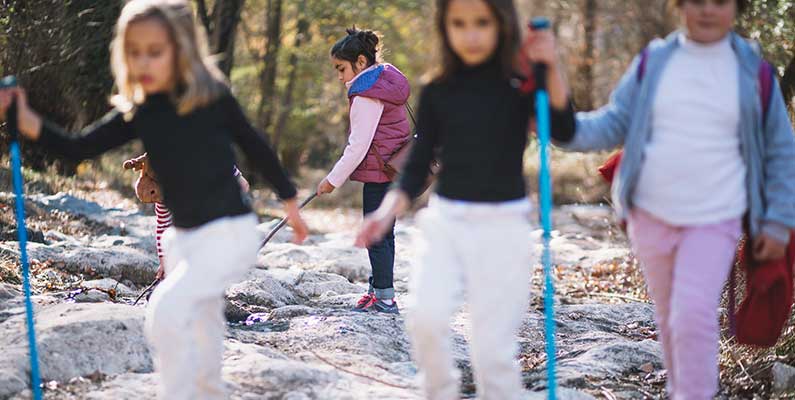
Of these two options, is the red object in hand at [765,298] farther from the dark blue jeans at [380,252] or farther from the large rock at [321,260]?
the large rock at [321,260]

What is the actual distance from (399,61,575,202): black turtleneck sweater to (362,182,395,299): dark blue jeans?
254 centimetres

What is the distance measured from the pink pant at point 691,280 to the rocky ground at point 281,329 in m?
0.46

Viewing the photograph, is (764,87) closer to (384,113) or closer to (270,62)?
(384,113)

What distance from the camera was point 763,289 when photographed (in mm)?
4020

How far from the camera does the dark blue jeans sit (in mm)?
6316

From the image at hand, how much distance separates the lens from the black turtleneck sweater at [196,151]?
377cm

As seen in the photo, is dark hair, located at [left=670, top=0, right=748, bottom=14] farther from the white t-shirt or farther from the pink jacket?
the pink jacket

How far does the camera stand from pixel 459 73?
3.76 metres

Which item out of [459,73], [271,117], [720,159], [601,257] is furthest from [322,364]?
[271,117]

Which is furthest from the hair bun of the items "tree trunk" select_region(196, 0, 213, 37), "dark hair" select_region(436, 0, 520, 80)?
"tree trunk" select_region(196, 0, 213, 37)

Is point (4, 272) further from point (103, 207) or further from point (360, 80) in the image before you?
point (103, 207)

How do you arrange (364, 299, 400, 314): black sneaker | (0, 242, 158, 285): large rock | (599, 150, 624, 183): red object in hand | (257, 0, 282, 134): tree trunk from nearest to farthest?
(599, 150, 624, 183): red object in hand < (364, 299, 400, 314): black sneaker < (0, 242, 158, 285): large rock < (257, 0, 282, 134): tree trunk

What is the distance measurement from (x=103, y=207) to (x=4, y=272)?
4679mm

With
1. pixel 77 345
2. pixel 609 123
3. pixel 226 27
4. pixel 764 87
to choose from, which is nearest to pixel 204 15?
pixel 226 27
